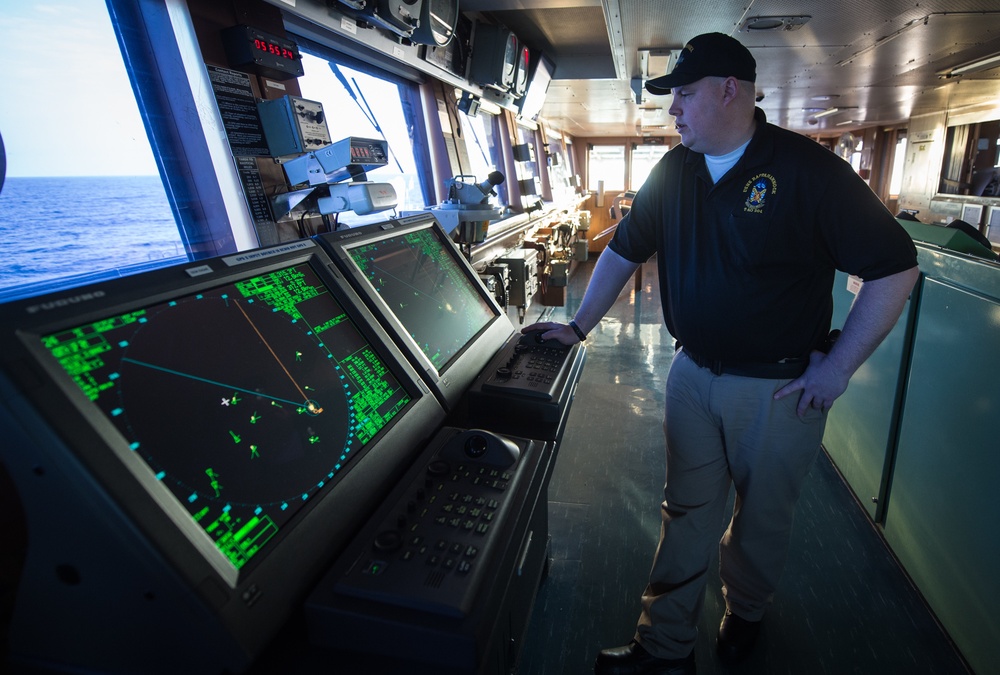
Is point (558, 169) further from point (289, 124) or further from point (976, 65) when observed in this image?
point (289, 124)

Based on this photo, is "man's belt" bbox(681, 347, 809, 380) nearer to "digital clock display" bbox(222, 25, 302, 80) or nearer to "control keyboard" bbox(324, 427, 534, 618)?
"control keyboard" bbox(324, 427, 534, 618)

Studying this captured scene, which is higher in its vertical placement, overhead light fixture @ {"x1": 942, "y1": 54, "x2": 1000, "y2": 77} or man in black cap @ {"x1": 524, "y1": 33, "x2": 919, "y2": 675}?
overhead light fixture @ {"x1": 942, "y1": 54, "x2": 1000, "y2": 77}

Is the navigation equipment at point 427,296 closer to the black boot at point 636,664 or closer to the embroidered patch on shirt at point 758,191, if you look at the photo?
the embroidered patch on shirt at point 758,191

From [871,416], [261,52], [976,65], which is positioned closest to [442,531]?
[261,52]

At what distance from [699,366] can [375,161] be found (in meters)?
1.22

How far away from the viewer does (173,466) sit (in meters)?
0.68

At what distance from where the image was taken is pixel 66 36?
152cm

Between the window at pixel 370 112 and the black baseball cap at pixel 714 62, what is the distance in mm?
Answer: 1228

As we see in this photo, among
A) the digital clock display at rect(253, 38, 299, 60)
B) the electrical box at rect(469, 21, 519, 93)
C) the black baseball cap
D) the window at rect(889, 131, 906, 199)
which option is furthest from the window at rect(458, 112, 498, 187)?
the window at rect(889, 131, 906, 199)

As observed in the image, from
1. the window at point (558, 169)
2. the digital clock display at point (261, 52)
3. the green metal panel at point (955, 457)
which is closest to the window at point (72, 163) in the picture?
the digital clock display at point (261, 52)

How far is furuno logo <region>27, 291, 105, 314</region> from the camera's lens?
2.09ft

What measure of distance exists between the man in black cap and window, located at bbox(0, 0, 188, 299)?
131 cm

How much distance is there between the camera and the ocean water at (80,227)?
1.41 m

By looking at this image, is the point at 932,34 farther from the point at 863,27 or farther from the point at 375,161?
the point at 375,161
